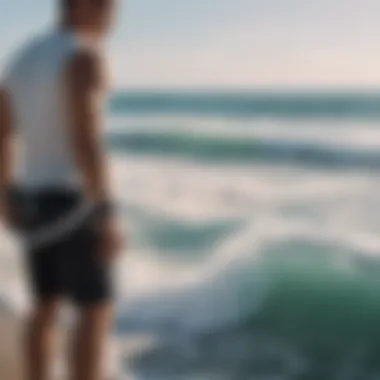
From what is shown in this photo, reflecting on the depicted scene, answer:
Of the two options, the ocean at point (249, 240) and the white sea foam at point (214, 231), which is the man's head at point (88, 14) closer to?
the ocean at point (249, 240)

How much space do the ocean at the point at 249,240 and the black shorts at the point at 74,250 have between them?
0.23 feet

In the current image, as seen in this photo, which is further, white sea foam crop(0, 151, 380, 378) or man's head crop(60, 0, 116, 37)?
white sea foam crop(0, 151, 380, 378)

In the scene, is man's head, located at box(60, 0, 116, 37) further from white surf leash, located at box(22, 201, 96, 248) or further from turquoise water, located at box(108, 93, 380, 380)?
turquoise water, located at box(108, 93, 380, 380)

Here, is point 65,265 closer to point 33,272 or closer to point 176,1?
point 33,272

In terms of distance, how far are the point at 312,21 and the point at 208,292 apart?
805 mm

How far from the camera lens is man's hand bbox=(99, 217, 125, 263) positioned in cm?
157

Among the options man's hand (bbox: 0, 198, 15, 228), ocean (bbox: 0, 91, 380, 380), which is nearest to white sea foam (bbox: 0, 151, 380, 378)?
ocean (bbox: 0, 91, 380, 380)

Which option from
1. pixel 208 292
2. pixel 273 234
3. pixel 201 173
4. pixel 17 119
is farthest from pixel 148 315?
pixel 17 119

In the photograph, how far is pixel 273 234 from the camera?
263 cm

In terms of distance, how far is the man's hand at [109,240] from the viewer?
5.14 feet

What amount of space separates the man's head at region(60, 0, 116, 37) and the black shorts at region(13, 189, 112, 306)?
0.95 ft

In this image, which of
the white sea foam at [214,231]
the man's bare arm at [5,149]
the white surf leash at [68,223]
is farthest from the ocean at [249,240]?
the man's bare arm at [5,149]

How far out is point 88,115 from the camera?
4.86ft

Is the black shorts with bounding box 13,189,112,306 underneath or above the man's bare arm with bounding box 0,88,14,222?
underneath
